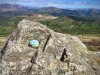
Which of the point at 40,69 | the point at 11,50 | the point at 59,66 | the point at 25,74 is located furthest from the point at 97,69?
the point at 11,50

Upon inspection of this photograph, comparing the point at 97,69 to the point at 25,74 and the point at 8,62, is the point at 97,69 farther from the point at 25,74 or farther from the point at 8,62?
the point at 8,62

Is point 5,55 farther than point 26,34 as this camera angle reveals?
No

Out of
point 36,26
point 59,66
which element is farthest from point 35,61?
point 36,26

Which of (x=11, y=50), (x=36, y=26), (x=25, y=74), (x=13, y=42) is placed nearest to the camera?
(x=25, y=74)

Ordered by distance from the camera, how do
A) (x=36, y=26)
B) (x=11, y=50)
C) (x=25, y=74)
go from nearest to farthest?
(x=25, y=74) → (x=11, y=50) → (x=36, y=26)

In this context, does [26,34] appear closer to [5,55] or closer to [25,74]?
[5,55]

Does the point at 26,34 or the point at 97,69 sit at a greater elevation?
the point at 26,34

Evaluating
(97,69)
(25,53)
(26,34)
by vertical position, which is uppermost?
(26,34)
